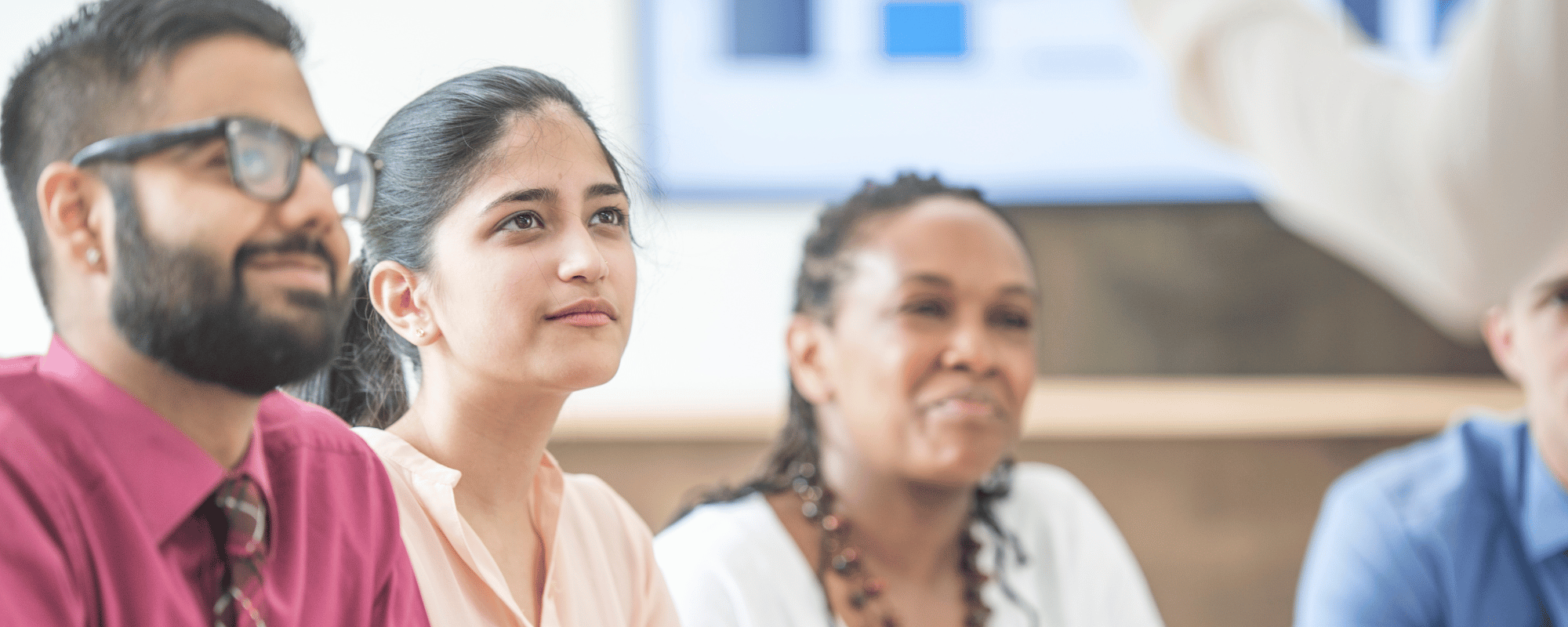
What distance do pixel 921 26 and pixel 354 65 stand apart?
106 cm

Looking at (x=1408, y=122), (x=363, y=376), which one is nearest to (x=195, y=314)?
(x=363, y=376)

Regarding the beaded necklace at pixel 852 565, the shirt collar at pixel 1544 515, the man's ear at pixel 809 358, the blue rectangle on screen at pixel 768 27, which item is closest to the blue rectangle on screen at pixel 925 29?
the blue rectangle on screen at pixel 768 27

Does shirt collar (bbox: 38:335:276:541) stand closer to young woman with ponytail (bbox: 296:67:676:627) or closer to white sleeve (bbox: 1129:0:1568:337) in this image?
young woman with ponytail (bbox: 296:67:676:627)

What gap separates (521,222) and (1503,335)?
3.38 ft

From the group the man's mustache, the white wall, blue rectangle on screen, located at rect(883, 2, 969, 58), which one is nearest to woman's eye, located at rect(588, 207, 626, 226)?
the man's mustache

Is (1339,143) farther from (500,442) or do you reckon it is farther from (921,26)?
(500,442)

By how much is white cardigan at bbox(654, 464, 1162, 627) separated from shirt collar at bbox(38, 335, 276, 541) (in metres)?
0.56

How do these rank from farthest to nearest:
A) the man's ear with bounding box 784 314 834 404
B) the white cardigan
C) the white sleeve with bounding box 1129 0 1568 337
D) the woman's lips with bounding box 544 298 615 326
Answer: the man's ear with bounding box 784 314 834 404
the white cardigan
the white sleeve with bounding box 1129 0 1568 337
the woman's lips with bounding box 544 298 615 326

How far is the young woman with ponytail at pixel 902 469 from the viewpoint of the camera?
1.10 metres

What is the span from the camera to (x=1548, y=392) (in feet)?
3.70

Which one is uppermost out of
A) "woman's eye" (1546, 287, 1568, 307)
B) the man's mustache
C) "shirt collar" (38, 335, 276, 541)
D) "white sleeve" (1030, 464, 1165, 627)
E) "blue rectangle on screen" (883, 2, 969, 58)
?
"blue rectangle on screen" (883, 2, 969, 58)

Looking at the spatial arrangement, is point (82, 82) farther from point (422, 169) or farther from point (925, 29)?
point (925, 29)

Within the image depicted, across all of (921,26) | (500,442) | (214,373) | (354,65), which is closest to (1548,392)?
(500,442)

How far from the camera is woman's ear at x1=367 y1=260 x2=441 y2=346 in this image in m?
0.73
